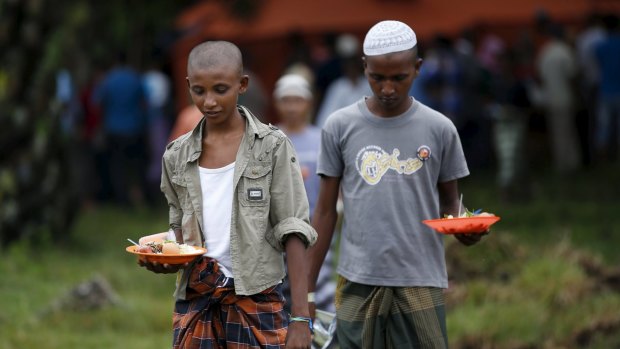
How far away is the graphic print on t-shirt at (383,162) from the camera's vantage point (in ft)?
17.0

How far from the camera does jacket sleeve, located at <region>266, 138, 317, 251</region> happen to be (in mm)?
4660

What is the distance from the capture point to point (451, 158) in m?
5.27

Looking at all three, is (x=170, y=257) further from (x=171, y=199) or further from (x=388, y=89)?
(x=388, y=89)

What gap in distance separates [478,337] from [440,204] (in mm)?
2679

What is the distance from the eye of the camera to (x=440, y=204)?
5.44 meters

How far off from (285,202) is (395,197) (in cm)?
70

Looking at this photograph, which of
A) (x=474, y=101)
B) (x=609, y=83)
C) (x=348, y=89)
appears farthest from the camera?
(x=474, y=101)

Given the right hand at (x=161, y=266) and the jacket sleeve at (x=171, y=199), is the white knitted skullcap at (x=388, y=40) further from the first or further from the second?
the right hand at (x=161, y=266)

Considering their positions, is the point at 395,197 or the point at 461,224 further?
the point at 395,197

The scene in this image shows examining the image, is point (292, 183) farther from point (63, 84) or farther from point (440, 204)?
point (63, 84)

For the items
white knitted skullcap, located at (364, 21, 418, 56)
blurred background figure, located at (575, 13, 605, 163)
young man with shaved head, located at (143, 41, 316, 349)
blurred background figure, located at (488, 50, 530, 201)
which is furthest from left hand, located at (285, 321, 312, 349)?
blurred background figure, located at (575, 13, 605, 163)

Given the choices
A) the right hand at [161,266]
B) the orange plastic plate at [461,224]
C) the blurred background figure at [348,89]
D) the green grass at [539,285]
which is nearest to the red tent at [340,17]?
the blurred background figure at [348,89]

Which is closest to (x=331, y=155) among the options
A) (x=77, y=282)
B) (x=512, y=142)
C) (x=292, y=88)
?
(x=292, y=88)

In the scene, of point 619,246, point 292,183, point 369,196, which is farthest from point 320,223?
point 619,246
